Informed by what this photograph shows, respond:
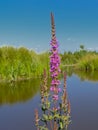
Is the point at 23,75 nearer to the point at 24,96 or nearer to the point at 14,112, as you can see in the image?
the point at 24,96

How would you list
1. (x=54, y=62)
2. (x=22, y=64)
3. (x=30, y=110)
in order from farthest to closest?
(x=22, y=64) < (x=30, y=110) < (x=54, y=62)

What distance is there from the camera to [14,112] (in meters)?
17.7

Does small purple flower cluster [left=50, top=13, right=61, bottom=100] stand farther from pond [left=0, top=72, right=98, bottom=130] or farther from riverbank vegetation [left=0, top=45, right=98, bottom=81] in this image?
riverbank vegetation [left=0, top=45, right=98, bottom=81]

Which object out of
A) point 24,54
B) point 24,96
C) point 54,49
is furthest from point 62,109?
point 24,54

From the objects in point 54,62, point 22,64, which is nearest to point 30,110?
point 54,62

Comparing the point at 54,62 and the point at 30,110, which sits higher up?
the point at 54,62

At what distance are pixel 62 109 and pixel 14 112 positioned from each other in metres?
12.9

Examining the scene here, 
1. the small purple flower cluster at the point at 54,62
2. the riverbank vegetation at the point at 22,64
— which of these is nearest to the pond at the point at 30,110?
the small purple flower cluster at the point at 54,62

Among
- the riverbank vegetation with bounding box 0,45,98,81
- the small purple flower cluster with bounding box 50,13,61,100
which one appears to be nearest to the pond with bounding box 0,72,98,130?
the small purple flower cluster with bounding box 50,13,61,100

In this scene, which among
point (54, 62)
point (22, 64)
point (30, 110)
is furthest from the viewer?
point (22, 64)

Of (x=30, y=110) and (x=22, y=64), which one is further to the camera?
(x=22, y=64)

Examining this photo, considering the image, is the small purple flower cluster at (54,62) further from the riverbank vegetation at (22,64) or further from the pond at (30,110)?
the riverbank vegetation at (22,64)

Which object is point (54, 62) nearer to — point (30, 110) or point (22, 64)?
point (30, 110)

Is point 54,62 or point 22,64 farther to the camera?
point 22,64
